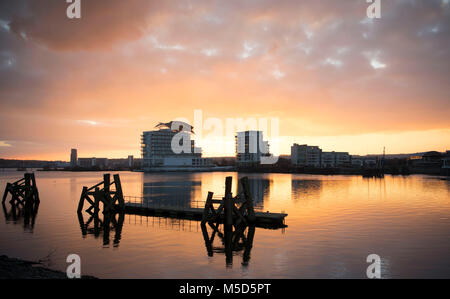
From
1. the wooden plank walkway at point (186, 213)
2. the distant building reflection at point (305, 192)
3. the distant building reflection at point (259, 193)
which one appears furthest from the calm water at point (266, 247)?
the distant building reflection at point (305, 192)

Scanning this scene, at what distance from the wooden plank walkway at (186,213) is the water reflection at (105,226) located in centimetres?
194

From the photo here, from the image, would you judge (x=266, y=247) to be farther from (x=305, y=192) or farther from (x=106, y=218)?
(x=305, y=192)

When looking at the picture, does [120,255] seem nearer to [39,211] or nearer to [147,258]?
[147,258]

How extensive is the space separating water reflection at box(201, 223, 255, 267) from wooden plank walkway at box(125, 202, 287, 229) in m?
1.55

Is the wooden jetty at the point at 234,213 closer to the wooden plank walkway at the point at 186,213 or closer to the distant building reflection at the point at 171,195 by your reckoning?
the wooden plank walkway at the point at 186,213

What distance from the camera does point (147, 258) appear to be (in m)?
19.7

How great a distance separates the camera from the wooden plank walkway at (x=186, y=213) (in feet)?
93.8

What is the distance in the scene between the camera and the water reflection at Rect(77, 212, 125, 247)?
2561 cm

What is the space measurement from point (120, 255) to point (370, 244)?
17860 mm

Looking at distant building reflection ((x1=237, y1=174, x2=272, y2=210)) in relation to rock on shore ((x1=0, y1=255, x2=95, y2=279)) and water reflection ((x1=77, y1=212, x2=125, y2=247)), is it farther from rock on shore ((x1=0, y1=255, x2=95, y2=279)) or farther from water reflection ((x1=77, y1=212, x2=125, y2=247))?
rock on shore ((x1=0, y1=255, x2=95, y2=279))

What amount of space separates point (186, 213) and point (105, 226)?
8027 millimetres

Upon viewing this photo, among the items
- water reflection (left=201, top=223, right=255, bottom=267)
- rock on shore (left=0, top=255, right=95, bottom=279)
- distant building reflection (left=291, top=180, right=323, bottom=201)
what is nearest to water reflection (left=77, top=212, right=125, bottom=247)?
water reflection (left=201, top=223, right=255, bottom=267)

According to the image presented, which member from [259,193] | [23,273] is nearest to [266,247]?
[23,273]

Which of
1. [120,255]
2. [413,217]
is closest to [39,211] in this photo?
[120,255]
